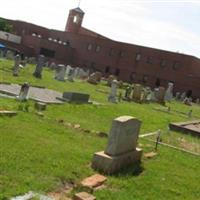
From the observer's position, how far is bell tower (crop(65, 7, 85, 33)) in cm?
7719

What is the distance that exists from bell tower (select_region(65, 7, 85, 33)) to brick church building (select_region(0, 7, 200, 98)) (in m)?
0.46

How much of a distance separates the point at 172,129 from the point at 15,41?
177ft

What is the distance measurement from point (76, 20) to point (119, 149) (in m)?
70.2

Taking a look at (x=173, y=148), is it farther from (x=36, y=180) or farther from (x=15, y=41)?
(x=15, y=41)

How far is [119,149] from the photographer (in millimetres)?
9883

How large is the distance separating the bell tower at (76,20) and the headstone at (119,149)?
68216 millimetres

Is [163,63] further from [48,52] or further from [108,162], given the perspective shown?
[108,162]

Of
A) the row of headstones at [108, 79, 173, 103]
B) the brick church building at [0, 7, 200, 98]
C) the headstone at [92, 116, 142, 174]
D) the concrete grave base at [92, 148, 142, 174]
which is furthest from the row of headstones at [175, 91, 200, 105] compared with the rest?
the concrete grave base at [92, 148, 142, 174]

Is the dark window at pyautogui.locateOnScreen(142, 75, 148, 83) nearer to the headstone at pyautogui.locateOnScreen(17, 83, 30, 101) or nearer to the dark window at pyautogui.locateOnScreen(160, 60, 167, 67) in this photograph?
the dark window at pyautogui.locateOnScreen(160, 60, 167, 67)

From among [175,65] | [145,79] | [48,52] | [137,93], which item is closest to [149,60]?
[145,79]

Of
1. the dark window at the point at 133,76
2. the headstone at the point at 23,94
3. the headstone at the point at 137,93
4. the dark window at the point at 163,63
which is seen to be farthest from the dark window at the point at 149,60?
the headstone at the point at 23,94

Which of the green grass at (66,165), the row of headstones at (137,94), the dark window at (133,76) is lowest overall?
the green grass at (66,165)

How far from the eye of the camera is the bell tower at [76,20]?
253 ft

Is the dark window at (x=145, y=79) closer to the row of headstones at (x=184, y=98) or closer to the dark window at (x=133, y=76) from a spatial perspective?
the dark window at (x=133, y=76)
